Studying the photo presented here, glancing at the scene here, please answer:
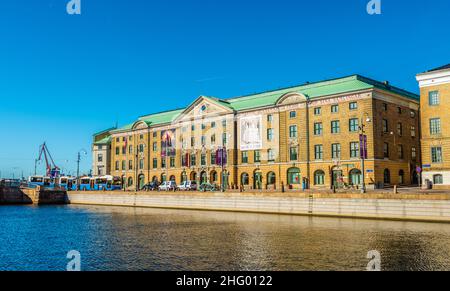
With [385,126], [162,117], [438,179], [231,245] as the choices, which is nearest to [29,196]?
[162,117]

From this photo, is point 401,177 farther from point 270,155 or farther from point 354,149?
point 270,155

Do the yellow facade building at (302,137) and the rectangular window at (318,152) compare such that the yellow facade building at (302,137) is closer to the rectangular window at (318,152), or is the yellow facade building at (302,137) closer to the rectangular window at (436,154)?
the rectangular window at (318,152)

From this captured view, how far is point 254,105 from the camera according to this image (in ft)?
300

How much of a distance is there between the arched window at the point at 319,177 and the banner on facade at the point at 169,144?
3929 centimetres

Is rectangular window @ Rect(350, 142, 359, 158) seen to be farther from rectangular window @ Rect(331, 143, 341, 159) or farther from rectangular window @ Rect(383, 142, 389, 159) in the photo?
rectangular window @ Rect(383, 142, 389, 159)

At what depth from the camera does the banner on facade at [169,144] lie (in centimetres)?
10699

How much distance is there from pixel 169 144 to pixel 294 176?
1448 inches

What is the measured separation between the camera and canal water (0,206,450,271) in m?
25.8

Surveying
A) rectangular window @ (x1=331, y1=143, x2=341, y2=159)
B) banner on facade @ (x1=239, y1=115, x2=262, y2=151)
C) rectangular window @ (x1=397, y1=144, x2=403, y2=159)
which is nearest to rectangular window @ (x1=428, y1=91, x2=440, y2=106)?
rectangular window @ (x1=397, y1=144, x2=403, y2=159)

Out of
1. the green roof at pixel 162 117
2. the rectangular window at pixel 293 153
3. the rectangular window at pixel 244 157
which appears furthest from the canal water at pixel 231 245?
the green roof at pixel 162 117

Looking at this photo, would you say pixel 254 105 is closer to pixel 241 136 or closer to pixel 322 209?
pixel 241 136

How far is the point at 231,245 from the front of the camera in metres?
32.3
